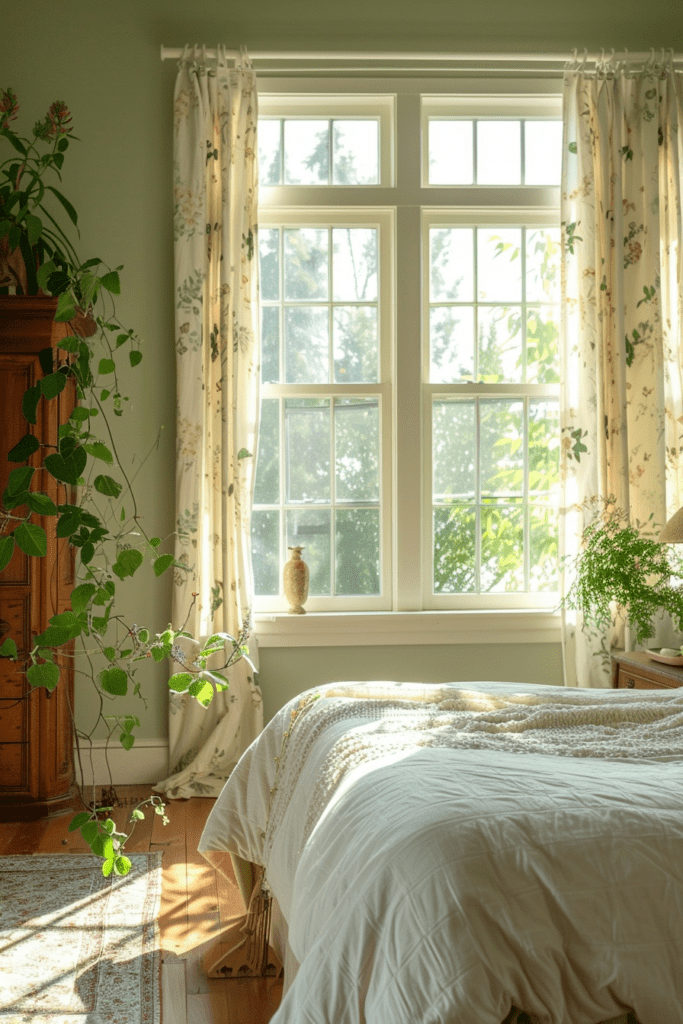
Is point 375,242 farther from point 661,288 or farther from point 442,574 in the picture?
point 442,574

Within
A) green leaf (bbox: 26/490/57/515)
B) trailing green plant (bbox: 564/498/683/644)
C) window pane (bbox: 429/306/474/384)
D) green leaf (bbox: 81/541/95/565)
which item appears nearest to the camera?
green leaf (bbox: 26/490/57/515)

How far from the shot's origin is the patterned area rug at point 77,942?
85.7 inches

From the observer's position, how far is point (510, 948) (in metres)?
1.22

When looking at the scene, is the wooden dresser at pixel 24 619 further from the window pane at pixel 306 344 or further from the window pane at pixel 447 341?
the window pane at pixel 447 341

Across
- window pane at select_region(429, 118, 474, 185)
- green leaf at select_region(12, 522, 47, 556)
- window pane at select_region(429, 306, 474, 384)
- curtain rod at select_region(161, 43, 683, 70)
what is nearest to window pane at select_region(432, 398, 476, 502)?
window pane at select_region(429, 306, 474, 384)

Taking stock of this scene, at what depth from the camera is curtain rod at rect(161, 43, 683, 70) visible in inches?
161

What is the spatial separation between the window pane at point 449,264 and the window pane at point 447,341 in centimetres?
7

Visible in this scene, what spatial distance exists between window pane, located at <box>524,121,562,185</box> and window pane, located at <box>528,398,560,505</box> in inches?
Answer: 41.1

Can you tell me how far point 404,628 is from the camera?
4.19 m

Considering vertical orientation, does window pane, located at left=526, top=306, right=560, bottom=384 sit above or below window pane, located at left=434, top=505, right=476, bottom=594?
above

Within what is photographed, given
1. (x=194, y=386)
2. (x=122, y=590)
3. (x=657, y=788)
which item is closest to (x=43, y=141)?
(x=194, y=386)

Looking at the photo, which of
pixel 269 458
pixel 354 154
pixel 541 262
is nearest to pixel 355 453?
pixel 269 458

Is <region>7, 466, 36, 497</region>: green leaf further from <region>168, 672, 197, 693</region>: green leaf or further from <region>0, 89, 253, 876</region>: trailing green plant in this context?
<region>168, 672, 197, 693</region>: green leaf

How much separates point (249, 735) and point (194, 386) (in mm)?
1534
